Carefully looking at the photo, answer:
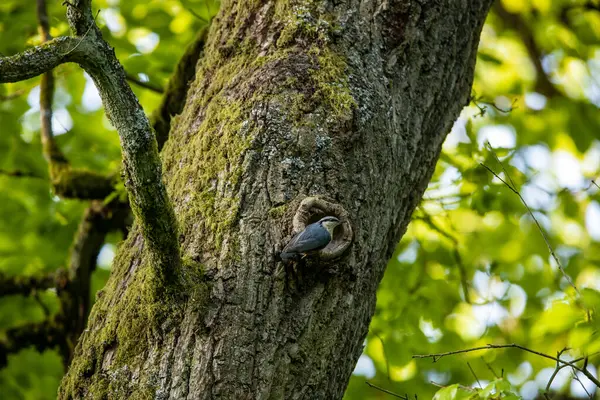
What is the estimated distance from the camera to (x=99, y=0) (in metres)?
4.97

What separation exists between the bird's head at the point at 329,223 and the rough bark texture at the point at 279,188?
0.09 meters

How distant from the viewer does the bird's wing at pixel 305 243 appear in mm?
1903

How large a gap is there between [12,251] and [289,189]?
3.59 metres

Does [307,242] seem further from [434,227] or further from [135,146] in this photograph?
[434,227]

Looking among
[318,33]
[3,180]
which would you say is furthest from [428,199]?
[3,180]

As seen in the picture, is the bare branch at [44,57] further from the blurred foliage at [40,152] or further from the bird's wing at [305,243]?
the blurred foliage at [40,152]

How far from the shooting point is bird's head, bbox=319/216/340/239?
2.03 m

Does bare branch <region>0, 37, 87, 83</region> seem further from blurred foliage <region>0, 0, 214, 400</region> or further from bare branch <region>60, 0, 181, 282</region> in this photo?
blurred foliage <region>0, 0, 214, 400</region>

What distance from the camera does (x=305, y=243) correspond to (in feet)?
6.32

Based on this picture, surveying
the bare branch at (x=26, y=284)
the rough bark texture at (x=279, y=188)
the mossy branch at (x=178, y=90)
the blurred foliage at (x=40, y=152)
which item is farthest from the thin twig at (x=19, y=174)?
the rough bark texture at (x=279, y=188)

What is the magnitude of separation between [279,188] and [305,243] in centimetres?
26

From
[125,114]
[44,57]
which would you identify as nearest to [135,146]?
[125,114]

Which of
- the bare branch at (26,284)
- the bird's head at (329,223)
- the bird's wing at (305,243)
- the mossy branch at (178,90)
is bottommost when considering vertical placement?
the bird's wing at (305,243)

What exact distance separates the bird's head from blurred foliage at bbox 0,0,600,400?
0.58 meters
